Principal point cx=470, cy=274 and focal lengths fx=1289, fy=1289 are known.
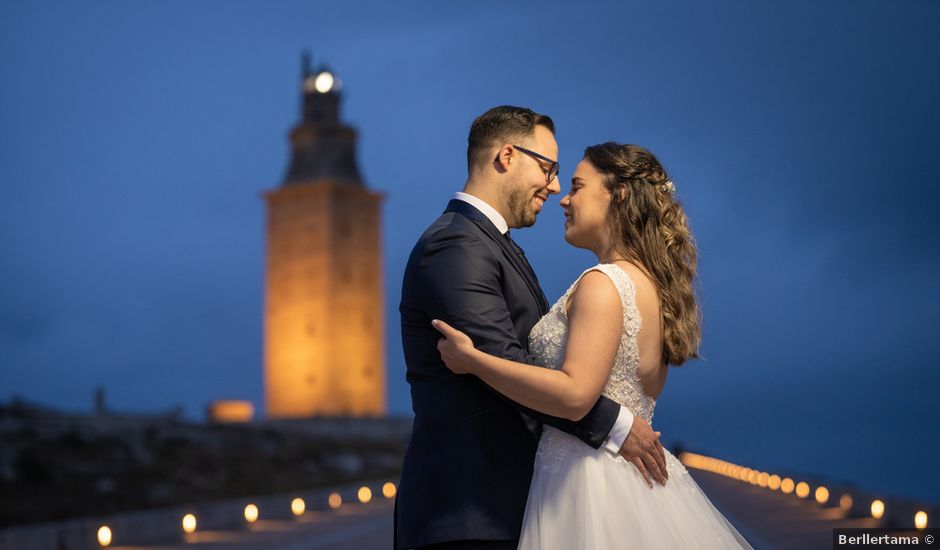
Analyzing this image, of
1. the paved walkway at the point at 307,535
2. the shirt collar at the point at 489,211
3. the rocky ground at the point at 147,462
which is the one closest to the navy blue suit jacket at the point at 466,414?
the shirt collar at the point at 489,211

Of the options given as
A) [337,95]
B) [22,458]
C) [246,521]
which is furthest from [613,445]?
[337,95]

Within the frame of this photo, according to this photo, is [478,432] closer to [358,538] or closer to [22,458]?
A: [358,538]

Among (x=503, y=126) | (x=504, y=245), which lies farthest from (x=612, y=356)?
(x=503, y=126)

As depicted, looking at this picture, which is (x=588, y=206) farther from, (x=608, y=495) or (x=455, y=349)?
(x=608, y=495)

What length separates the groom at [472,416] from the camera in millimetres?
4547

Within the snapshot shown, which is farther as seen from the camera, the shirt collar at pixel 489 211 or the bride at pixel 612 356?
the shirt collar at pixel 489 211

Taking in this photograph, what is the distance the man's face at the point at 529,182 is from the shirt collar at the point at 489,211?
0.06m

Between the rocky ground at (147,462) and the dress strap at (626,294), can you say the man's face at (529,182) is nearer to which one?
the dress strap at (626,294)

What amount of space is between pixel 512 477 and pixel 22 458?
22.1 metres

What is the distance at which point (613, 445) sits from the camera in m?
4.60

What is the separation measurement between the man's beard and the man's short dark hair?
21 centimetres

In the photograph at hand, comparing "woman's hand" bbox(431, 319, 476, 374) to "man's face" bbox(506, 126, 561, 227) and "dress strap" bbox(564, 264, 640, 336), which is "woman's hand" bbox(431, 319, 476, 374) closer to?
"dress strap" bbox(564, 264, 640, 336)

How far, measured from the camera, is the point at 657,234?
4863mm

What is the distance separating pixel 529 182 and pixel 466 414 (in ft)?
3.22
